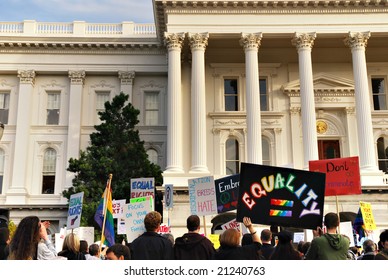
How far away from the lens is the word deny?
313 inches

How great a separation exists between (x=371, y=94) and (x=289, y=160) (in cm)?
694

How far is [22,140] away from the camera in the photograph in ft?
115

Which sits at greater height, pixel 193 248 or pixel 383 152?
pixel 383 152

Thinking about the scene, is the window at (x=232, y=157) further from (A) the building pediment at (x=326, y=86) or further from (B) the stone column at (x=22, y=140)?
(B) the stone column at (x=22, y=140)

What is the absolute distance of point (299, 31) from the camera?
1196 inches

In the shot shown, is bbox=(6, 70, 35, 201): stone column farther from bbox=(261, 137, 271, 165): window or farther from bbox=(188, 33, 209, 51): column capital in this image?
bbox=(261, 137, 271, 165): window

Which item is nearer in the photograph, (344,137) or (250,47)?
(250,47)

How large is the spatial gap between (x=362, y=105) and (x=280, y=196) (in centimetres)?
2264

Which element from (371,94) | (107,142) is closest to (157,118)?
(107,142)

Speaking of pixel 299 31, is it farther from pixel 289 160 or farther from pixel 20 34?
pixel 20 34

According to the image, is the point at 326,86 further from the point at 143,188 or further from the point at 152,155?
the point at 143,188

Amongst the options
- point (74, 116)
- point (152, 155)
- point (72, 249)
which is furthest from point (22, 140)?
point (72, 249)

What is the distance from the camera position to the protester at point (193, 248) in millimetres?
6977

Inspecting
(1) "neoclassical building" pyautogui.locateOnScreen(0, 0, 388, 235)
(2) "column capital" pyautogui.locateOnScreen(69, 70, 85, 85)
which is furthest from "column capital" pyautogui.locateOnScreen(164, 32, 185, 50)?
(2) "column capital" pyautogui.locateOnScreen(69, 70, 85, 85)
